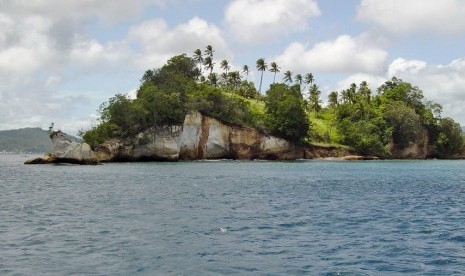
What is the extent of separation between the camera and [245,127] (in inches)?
4722

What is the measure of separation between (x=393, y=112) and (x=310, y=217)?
11042cm

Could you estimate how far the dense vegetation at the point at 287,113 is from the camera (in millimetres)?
108000

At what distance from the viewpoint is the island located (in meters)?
107

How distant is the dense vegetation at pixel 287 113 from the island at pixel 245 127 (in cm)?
24

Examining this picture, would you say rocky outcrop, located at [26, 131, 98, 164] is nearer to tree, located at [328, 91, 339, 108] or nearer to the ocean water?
the ocean water

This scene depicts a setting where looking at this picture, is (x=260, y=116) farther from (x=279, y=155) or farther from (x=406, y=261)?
(x=406, y=261)

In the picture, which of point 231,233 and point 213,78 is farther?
point 213,78

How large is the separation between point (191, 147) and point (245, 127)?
49.0 ft

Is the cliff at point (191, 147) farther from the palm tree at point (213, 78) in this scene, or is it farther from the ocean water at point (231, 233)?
the ocean water at point (231, 233)

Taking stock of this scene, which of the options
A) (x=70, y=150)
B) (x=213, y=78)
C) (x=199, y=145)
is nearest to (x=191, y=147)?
(x=199, y=145)

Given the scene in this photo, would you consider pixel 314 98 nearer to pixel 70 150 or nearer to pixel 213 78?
pixel 213 78

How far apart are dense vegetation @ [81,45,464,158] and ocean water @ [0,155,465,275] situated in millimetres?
64511

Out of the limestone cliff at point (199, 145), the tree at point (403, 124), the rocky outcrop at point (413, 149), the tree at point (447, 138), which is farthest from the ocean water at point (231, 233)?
the tree at point (447, 138)

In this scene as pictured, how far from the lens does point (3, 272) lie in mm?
17344
